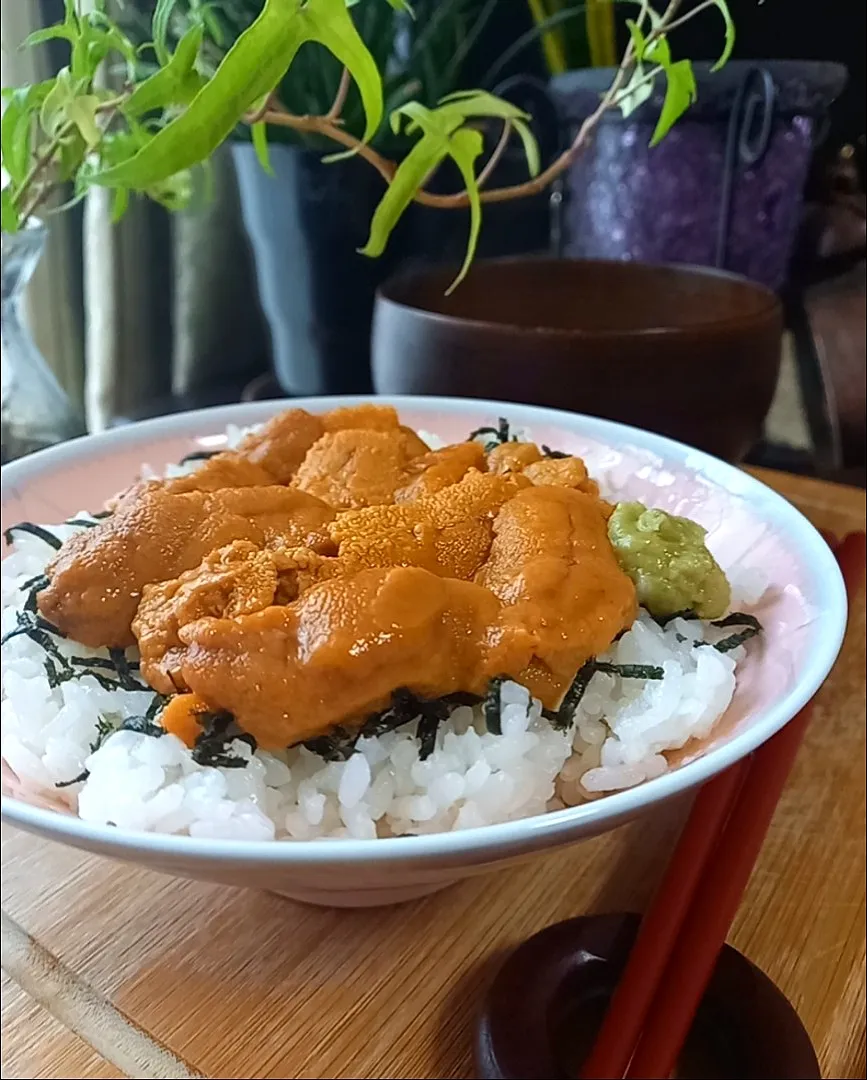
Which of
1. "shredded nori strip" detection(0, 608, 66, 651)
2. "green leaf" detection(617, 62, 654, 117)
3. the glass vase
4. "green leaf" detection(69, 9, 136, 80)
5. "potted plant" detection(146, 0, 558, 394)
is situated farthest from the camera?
"potted plant" detection(146, 0, 558, 394)

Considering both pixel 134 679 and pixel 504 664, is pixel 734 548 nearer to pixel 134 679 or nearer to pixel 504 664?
pixel 504 664

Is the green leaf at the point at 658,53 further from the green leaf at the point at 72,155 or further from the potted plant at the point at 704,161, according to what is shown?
the green leaf at the point at 72,155

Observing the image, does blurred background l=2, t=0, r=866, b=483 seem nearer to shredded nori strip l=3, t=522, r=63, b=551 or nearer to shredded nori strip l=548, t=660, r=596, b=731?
shredded nori strip l=3, t=522, r=63, b=551

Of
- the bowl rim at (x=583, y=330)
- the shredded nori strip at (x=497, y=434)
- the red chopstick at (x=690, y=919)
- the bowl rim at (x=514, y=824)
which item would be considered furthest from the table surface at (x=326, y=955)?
the bowl rim at (x=583, y=330)

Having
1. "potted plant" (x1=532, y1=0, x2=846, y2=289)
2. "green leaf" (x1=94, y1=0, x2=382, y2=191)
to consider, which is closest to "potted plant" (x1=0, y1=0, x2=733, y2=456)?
"green leaf" (x1=94, y1=0, x2=382, y2=191)

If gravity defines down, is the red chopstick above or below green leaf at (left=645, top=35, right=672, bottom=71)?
below

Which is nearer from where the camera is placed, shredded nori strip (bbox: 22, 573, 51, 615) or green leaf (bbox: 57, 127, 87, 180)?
shredded nori strip (bbox: 22, 573, 51, 615)
